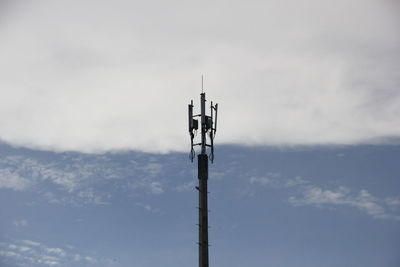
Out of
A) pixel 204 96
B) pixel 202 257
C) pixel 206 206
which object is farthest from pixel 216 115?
pixel 202 257

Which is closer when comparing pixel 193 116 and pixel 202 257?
pixel 202 257

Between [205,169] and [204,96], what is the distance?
5302 millimetres

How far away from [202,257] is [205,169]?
6.10 metres

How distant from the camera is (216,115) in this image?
159 ft

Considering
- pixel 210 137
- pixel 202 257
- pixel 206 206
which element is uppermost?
pixel 210 137

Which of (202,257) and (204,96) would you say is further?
(204,96)

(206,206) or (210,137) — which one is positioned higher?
(210,137)

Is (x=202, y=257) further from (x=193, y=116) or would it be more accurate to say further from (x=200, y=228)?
(x=193, y=116)

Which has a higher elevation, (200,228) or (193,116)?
(193,116)

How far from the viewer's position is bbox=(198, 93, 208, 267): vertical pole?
147 ft

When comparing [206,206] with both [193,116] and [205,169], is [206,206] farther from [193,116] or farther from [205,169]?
[193,116]

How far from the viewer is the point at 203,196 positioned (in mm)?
45750

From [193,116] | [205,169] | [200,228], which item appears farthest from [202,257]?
[193,116]

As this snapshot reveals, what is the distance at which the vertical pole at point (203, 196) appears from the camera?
44781 millimetres
